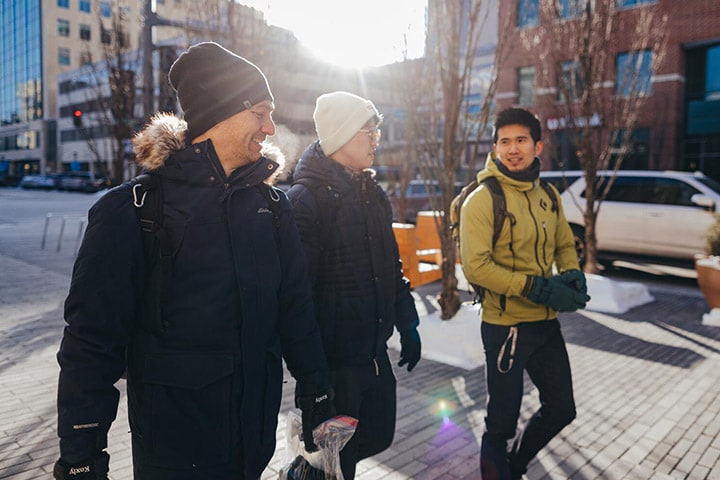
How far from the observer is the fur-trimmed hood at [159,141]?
1.94m

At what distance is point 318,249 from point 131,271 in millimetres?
970

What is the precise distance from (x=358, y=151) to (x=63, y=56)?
285ft

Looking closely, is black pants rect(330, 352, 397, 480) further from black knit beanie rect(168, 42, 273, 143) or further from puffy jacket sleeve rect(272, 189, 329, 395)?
black knit beanie rect(168, 42, 273, 143)

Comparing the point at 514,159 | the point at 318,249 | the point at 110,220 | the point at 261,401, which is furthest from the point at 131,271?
the point at 514,159

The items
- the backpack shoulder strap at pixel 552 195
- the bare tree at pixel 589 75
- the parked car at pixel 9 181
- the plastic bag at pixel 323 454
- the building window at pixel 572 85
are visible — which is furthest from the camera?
the parked car at pixel 9 181

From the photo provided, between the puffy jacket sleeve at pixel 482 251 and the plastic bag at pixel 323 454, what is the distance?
39.4 inches

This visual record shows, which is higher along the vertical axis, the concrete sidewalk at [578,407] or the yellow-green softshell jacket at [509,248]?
the yellow-green softshell jacket at [509,248]

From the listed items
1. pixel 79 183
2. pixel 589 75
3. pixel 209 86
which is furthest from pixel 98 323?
pixel 79 183

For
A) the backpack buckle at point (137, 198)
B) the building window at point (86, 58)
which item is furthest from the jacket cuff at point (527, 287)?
the building window at point (86, 58)

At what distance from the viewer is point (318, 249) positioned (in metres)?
2.62

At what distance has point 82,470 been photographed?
1654 millimetres

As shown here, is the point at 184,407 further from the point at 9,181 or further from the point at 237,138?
the point at 9,181

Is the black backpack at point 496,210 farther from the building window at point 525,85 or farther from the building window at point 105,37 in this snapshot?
the building window at point 525,85

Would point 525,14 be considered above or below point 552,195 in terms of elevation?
above
